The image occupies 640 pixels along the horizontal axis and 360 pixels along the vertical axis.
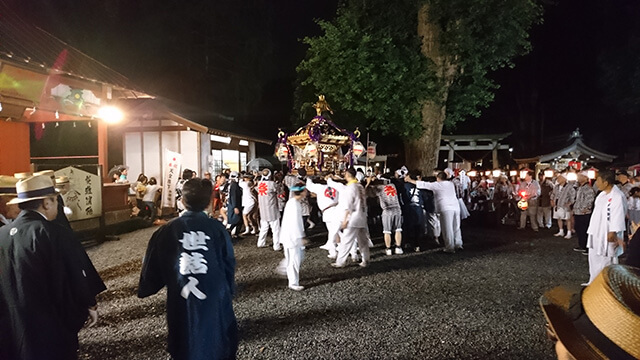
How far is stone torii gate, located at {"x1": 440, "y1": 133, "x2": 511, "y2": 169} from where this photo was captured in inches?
1007

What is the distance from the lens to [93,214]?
10.3 metres

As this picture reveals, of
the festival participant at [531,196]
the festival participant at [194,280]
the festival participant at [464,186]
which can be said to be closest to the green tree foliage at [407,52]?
the festival participant at [464,186]

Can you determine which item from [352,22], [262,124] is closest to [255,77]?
[262,124]

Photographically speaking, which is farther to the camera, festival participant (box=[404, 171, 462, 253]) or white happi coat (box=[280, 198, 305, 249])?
festival participant (box=[404, 171, 462, 253])

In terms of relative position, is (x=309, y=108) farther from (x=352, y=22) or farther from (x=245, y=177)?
(x=245, y=177)

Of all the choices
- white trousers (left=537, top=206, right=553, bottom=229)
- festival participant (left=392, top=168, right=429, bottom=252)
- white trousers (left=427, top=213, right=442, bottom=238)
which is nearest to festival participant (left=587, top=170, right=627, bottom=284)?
festival participant (left=392, top=168, right=429, bottom=252)

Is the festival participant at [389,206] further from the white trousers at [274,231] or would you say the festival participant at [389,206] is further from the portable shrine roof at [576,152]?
the portable shrine roof at [576,152]

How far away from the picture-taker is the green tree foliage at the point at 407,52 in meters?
14.6

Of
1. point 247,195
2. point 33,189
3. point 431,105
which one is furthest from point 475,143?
point 33,189

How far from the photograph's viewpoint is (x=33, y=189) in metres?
2.98

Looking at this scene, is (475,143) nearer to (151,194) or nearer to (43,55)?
(151,194)

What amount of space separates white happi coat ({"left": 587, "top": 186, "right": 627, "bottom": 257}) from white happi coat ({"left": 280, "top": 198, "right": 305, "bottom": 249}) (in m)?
4.46

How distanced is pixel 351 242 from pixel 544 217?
8.87 m

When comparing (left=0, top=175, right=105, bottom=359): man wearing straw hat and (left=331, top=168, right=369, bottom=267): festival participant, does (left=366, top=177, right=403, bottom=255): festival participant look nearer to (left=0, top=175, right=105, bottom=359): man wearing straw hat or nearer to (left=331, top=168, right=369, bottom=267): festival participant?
(left=331, top=168, right=369, bottom=267): festival participant
